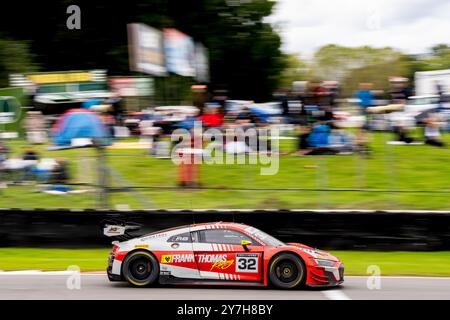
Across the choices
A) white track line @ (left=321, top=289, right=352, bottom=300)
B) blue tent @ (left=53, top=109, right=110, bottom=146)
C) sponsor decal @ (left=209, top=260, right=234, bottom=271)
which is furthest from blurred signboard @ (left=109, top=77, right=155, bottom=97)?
white track line @ (left=321, top=289, right=352, bottom=300)

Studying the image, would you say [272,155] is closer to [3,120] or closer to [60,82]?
[3,120]

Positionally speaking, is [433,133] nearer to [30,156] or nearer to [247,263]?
[30,156]

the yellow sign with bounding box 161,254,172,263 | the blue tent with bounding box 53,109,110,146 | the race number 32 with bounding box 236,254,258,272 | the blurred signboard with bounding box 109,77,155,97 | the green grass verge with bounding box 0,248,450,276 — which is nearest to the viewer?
the race number 32 with bounding box 236,254,258,272

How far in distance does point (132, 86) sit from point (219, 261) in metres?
16.9

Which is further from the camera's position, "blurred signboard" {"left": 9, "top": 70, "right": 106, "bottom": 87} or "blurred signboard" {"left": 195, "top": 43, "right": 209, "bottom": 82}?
"blurred signboard" {"left": 195, "top": 43, "right": 209, "bottom": 82}

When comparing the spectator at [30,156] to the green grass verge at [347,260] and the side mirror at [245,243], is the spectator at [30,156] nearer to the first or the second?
the green grass verge at [347,260]

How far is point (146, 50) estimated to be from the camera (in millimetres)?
25391

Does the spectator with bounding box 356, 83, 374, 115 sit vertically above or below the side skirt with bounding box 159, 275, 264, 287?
above

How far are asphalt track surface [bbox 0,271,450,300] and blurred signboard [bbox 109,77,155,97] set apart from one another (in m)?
14.1

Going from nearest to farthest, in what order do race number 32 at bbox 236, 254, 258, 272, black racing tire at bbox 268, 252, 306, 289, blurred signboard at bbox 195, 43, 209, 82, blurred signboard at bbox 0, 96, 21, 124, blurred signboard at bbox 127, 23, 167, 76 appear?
black racing tire at bbox 268, 252, 306, 289 → race number 32 at bbox 236, 254, 258, 272 → blurred signboard at bbox 0, 96, 21, 124 → blurred signboard at bbox 127, 23, 167, 76 → blurred signboard at bbox 195, 43, 209, 82

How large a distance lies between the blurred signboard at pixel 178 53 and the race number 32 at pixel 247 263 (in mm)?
18371

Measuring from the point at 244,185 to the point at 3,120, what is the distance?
24.8 ft

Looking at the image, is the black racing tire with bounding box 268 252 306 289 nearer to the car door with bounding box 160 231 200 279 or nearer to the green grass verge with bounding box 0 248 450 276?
the car door with bounding box 160 231 200 279

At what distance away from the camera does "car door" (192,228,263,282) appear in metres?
9.97
